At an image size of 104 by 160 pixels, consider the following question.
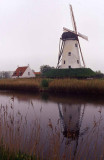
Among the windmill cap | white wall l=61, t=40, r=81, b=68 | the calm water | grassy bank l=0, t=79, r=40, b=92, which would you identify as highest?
the windmill cap

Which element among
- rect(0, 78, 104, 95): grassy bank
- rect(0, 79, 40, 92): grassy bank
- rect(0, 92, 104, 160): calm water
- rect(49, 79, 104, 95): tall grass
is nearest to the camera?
rect(0, 92, 104, 160): calm water

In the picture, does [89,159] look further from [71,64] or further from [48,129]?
[71,64]

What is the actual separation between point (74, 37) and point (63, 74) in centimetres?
672

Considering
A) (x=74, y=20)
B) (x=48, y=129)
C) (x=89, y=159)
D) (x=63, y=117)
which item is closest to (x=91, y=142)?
(x=89, y=159)

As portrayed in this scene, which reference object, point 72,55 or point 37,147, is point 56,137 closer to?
point 37,147

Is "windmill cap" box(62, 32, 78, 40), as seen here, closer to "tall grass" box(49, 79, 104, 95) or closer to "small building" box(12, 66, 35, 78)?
"tall grass" box(49, 79, 104, 95)

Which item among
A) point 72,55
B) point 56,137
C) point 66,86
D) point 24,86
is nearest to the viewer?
point 56,137

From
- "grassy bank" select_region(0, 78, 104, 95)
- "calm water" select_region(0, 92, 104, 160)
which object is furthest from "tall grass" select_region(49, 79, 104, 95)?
"calm water" select_region(0, 92, 104, 160)

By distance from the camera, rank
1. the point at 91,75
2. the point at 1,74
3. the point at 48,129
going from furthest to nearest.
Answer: the point at 1,74
the point at 91,75
the point at 48,129

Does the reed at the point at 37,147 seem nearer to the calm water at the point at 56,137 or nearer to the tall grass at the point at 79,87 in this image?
the calm water at the point at 56,137

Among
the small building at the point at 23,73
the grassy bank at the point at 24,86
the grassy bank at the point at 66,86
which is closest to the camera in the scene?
the grassy bank at the point at 66,86

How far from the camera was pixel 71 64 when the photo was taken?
26531 millimetres

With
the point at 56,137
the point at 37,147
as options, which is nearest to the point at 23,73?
the point at 56,137

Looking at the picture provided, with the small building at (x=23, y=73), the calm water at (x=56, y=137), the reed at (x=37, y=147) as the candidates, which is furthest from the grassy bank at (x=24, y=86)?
the small building at (x=23, y=73)
